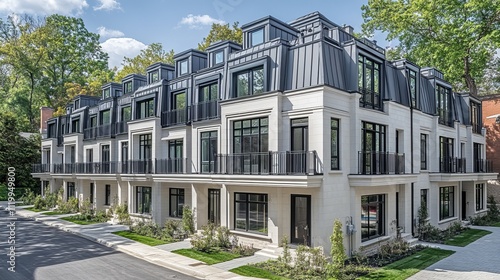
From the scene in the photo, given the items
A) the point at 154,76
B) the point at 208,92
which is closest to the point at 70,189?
the point at 154,76

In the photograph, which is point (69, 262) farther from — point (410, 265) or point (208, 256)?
point (410, 265)

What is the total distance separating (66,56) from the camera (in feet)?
163

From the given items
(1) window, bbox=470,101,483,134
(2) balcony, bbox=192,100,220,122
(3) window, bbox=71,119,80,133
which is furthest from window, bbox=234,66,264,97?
(3) window, bbox=71,119,80,133

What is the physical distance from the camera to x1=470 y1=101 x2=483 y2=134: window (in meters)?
24.9

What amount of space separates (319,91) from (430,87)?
36.6ft

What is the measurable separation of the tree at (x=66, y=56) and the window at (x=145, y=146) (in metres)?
31.8

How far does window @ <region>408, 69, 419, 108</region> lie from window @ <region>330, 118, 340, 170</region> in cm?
676

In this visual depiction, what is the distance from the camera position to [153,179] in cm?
1944

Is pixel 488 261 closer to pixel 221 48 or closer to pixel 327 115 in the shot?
pixel 327 115

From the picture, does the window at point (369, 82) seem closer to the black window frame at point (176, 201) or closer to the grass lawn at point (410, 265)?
the grass lawn at point (410, 265)

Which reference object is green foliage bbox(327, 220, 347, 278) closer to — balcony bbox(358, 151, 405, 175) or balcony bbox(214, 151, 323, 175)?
balcony bbox(214, 151, 323, 175)

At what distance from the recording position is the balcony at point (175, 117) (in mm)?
18875

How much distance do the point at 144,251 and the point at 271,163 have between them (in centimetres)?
687

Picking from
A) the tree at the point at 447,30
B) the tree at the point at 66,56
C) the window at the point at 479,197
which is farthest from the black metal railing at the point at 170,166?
the tree at the point at 66,56
